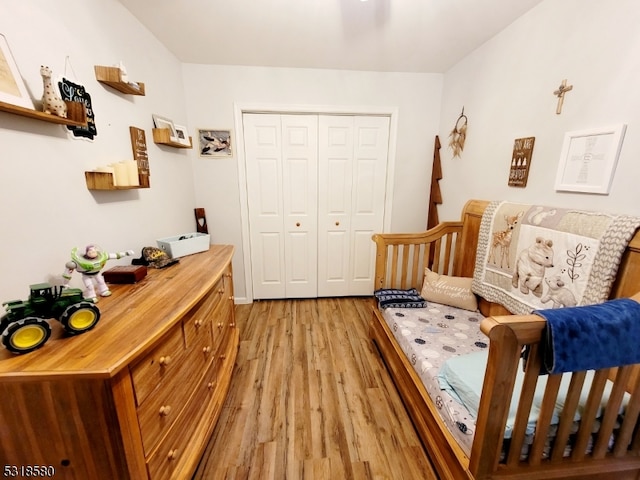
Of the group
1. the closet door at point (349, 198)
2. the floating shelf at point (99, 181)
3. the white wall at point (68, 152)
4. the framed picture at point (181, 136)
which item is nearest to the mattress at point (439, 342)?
the closet door at point (349, 198)

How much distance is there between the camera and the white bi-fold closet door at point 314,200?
2.74 metres

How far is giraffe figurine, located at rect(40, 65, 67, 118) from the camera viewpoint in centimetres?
102

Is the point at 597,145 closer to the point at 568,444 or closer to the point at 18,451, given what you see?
the point at 568,444

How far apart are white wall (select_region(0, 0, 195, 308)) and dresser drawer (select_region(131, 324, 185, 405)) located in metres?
0.55

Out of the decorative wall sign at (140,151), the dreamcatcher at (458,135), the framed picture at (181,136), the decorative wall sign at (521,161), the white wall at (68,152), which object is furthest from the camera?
the dreamcatcher at (458,135)

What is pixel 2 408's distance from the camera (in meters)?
0.74

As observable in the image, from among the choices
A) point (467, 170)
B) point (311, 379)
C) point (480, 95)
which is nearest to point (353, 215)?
point (467, 170)

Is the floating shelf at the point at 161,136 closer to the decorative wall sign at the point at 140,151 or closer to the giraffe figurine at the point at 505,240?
the decorative wall sign at the point at 140,151

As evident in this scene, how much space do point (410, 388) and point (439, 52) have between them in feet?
8.65

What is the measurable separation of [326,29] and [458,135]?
148cm

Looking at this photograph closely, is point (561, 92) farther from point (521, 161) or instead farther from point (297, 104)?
point (297, 104)

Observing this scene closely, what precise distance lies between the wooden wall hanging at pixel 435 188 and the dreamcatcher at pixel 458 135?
22 cm

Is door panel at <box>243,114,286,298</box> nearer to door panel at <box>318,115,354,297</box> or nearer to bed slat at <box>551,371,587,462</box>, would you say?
door panel at <box>318,115,354,297</box>

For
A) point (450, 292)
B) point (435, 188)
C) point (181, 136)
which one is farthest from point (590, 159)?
point (181, 136)
